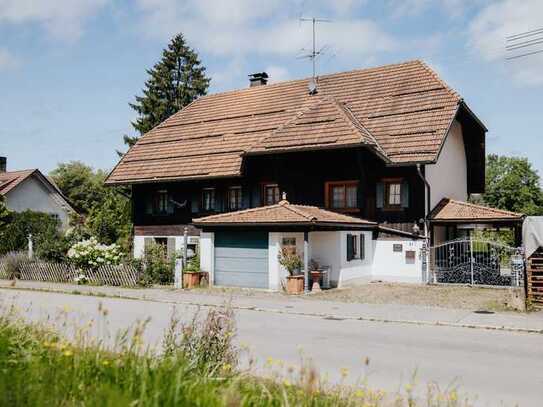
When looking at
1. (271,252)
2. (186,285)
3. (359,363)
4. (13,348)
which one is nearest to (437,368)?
(359,363)

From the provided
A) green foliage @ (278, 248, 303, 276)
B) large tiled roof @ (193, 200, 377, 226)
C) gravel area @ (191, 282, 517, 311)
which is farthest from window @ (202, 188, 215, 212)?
green foliage @ (278, 248, 303, 276)

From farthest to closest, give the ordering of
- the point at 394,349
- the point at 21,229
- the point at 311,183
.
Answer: the point at 21,229 → the point at 311,183 → the point at 394,349

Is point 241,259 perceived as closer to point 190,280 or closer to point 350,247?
point 190,280

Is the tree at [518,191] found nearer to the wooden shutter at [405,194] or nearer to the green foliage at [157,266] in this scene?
the wooden shutter at [405,194]

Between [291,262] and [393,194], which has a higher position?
[393,194]

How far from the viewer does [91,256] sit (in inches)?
1000

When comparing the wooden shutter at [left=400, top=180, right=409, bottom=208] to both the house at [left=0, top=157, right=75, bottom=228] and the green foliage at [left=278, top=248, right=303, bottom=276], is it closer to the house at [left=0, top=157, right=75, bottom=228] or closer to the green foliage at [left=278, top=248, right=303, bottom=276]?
the green foliage at [left=278, top=248, right=303, bottom=276]

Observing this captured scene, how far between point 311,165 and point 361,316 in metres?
12.6

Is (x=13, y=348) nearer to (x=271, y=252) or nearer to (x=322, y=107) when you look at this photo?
(x=271, y=252)

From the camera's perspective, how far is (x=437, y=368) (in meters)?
9.38

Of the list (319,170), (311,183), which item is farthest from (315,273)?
(319,170)

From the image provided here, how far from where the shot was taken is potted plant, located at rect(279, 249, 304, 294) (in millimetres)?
21672

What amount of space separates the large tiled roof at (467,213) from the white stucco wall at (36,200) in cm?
3170

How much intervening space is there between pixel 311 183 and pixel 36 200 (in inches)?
1073
